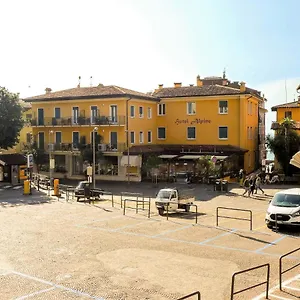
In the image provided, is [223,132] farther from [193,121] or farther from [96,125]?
[96,125]

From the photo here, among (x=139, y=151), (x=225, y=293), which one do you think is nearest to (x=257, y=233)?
(x=225, y=293)

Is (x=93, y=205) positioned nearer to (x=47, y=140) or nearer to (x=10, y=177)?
(x=10, y=177)

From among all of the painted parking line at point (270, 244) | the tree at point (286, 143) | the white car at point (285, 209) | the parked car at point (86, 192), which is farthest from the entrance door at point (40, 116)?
the painted parking line at point (270, 244)

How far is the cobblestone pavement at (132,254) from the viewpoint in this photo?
12750mm

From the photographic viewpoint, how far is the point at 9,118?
146 feet

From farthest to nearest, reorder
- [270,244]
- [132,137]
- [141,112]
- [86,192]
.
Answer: [141,112] → [132,137] → [86,192] → [270,244]

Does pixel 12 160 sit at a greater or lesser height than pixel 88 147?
lesser

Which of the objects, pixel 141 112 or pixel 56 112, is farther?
pixel 56 112

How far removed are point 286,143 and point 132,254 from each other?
30390 mm

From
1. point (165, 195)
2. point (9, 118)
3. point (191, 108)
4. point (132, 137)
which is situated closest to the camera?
point (165, 195)

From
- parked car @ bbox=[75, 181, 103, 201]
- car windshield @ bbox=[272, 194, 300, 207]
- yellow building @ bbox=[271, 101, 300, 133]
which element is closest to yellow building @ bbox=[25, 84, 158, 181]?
parked car @ bbox=[75, 181, 103, 201]

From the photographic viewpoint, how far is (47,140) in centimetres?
5266

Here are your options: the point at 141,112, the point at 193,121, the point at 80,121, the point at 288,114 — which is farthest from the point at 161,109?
the point at 288,114

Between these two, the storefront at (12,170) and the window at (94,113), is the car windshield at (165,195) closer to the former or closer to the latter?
the storefront at (12,170)
